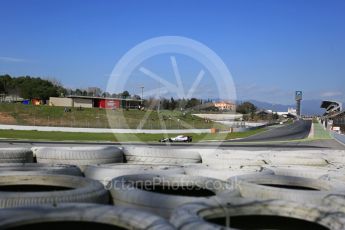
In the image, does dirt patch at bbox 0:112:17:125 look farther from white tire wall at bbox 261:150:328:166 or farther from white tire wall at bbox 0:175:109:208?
white tire wall at bbox 0:175:109:208

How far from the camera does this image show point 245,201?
4.83 meters

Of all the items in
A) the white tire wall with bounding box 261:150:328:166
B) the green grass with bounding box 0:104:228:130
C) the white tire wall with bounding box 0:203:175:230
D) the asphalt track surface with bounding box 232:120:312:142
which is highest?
the white tire wall with bounding box 0:203:175:230

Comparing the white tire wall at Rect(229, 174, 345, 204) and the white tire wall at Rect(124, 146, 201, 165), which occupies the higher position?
the white tire wall at Rect(229, 174, 345, 204)

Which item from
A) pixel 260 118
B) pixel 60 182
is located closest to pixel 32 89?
pixel 260 118

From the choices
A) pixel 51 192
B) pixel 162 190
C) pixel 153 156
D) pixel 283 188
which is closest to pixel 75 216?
pixel 51 192

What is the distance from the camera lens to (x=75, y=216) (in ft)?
14.0

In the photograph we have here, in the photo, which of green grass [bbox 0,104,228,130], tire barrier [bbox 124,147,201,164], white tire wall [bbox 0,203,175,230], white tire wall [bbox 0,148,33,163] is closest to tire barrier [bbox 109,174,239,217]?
white tire wall [bbox 0,203,175,230]

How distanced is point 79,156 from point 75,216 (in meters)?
6.17

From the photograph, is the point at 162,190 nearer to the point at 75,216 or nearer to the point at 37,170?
the point at 37,170

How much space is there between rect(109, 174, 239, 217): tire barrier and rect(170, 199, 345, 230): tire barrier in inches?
15.4

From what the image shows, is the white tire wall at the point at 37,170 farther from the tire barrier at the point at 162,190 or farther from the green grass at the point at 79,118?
the green grass at the point at 79,118

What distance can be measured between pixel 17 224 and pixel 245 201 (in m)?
2.37

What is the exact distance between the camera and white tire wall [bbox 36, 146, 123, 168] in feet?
33.7

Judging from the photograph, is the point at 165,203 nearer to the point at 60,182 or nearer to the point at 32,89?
the point at 60,182
